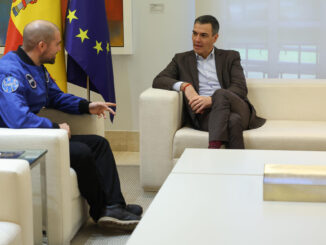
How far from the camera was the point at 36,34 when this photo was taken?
3.23 metres

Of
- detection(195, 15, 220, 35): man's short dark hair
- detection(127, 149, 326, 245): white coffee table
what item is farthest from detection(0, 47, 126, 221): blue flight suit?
detection(195, 15, 220, 35): man's short dark hair

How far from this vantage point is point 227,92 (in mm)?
3895

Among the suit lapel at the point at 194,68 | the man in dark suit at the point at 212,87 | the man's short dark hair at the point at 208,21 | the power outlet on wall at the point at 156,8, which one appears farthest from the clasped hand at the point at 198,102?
the power outlet on wall at the point at 156,8

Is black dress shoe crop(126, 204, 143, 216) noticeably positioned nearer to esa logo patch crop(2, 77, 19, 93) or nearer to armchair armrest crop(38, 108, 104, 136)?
armchair armrest crop(38, 108, 104, 136)

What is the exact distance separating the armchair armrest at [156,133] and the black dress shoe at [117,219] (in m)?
0.69

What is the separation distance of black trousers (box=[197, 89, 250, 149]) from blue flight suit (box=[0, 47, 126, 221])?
2.50 feet

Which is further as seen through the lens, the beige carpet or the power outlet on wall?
the power outlet on wall

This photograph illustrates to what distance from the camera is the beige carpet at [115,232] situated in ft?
10.1

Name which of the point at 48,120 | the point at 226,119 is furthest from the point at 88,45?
the point at 48,120

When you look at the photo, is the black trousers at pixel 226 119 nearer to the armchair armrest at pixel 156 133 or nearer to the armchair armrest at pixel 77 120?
the armchair armrest at pixel 156 133

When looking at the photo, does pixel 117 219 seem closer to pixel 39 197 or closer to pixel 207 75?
pixel 39 197

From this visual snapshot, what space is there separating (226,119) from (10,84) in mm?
1436

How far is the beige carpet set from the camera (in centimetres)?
309

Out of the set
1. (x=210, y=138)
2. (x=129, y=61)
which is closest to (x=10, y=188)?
(x=210, y=138)
